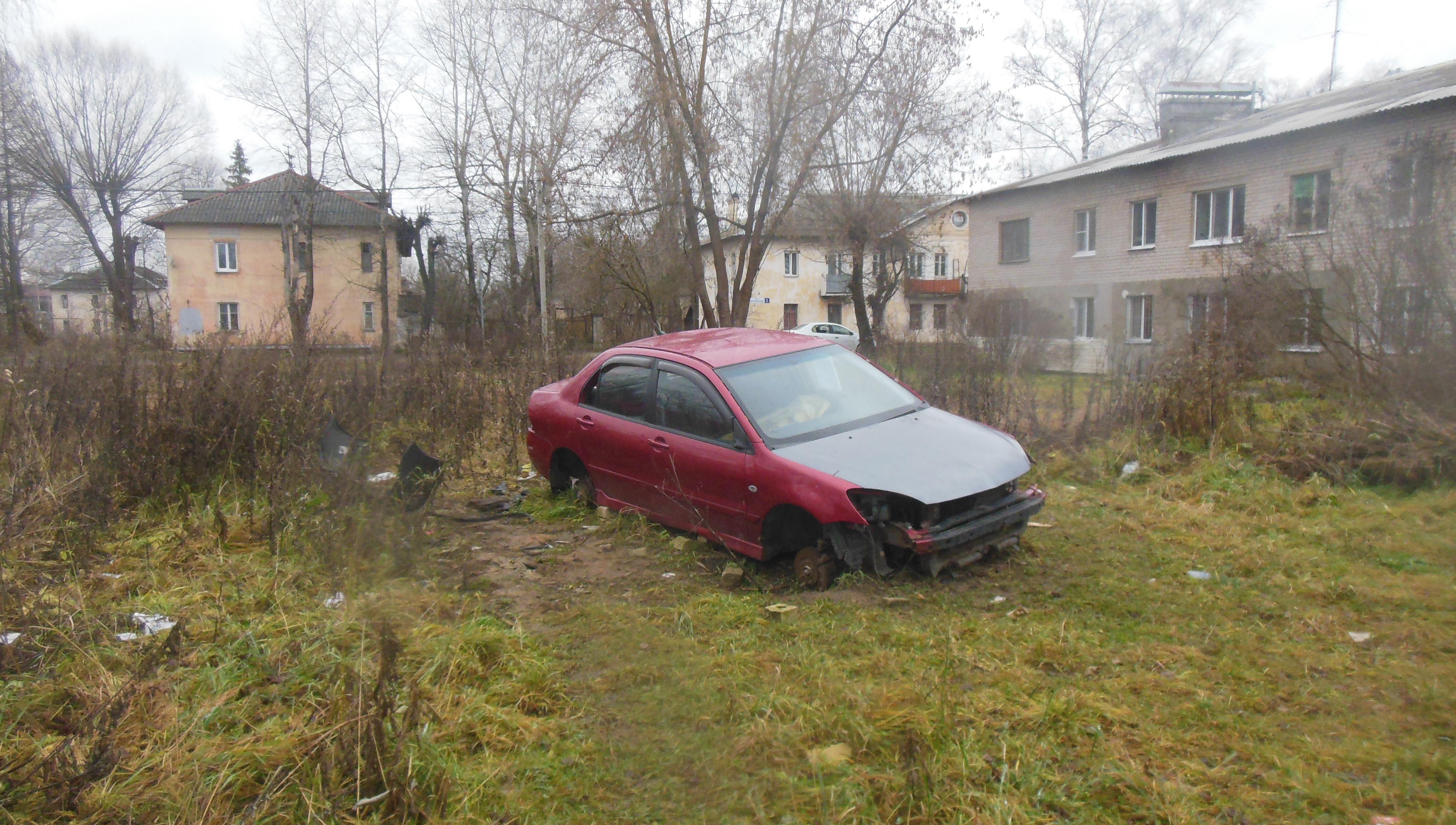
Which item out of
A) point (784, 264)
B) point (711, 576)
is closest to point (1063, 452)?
point (711, 576)

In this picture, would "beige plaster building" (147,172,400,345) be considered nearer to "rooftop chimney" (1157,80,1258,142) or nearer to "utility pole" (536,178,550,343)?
"utility pole" (536,178,550,343)

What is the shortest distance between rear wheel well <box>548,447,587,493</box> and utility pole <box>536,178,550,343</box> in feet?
26.3

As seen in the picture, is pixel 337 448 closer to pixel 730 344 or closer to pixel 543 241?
pixel 730 344

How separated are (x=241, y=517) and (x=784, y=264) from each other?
48.3 m

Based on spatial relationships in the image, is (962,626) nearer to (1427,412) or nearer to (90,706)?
(90,706)

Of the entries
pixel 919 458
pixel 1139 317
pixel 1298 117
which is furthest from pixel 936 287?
pixel 919 458

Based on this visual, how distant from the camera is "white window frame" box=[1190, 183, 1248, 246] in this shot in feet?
70.1

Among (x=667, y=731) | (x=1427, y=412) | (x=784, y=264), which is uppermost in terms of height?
(x=784, y=264)

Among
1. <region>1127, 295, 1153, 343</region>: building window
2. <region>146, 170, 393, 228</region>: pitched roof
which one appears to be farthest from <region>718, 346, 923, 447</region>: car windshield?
<region>146, 170, 393, 228</region>: pitched roof

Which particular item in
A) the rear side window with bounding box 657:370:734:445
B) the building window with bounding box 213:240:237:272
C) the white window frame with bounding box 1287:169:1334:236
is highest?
the building window with bounding box 213:240:237:272

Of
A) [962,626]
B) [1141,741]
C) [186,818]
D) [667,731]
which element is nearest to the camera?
[186,818]

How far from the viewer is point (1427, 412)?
24.7 ft

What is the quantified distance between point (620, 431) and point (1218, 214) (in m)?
21.0

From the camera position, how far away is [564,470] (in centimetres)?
735
